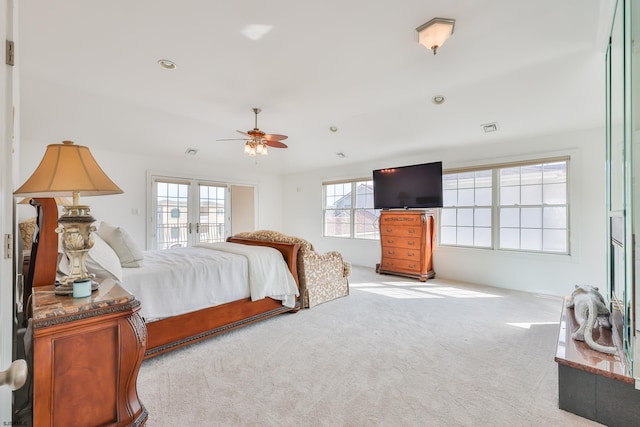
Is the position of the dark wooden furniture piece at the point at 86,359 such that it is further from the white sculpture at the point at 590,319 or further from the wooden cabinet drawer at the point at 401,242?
the wooden cabinet drawer at the point at 401,242

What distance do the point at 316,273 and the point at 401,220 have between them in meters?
2.25

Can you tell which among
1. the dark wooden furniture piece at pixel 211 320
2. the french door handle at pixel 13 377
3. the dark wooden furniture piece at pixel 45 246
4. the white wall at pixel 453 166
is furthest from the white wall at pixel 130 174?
the french door handle at pixel 13 377

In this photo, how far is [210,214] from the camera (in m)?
6.69

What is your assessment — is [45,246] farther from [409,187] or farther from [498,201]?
[498,201]

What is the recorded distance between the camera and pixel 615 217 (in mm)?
2191

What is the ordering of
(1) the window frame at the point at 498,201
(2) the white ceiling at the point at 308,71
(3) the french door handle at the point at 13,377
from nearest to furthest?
(3) the french door handle at the point at 13,377, (2) the white ceiling at the point at 308,71, (1) the window frame at the point at 498,201

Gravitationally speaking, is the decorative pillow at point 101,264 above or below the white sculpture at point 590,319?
above

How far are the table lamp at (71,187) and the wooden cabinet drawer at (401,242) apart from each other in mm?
4604

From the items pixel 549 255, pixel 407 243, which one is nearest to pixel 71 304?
pixel 407 243

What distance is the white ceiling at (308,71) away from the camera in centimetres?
235

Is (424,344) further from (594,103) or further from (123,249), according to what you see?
(594,103)

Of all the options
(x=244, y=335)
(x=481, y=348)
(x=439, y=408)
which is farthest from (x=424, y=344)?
(x=244, y=335)

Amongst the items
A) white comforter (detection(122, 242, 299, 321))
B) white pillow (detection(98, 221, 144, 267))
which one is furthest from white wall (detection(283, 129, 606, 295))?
white pillow (detection(98, 221, 144, 267))

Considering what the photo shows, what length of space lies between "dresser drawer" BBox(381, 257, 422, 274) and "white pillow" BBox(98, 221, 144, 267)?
13.7 ft
